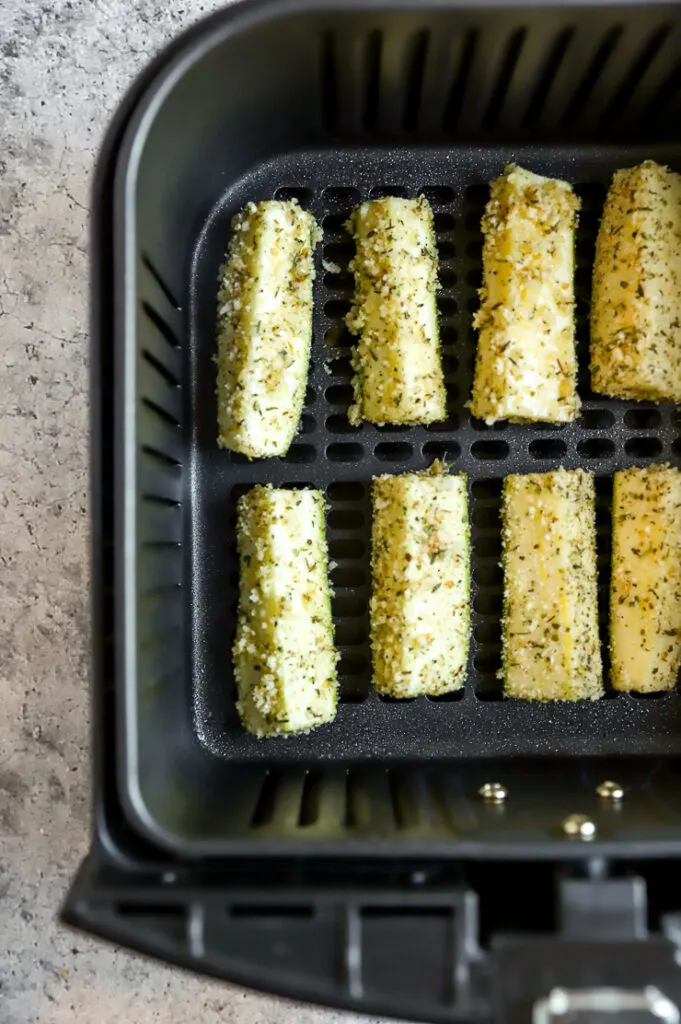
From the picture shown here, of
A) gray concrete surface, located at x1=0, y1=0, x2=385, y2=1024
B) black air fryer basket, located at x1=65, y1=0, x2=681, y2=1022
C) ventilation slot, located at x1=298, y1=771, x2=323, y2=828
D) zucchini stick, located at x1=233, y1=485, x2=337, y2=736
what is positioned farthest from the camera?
gray concrete surface, located at x1=0, y1=0, x2=385, y2=1024

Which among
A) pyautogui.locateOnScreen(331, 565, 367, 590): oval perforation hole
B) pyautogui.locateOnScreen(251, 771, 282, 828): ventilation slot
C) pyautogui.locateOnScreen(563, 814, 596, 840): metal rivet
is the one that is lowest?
pyautogui.locateOnScreen(251, 771, 282, 828): ventilation slot

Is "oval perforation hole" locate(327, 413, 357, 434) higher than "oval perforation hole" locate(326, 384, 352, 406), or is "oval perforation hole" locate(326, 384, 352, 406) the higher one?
"oval perforation hole" locate(326, 384, 352, 406)

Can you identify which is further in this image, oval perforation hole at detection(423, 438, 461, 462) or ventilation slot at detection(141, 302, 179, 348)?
oval perforation hole at detection(423, 438, 461, 462)

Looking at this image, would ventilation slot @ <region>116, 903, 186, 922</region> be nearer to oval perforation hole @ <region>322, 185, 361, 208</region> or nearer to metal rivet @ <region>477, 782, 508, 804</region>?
metal rivet @ <region>477, 782, 508, 804</region>

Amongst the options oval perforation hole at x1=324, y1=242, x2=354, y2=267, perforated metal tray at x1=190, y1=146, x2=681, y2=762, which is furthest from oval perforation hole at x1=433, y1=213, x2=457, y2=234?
oval perforation hole at x1=324, y1=242, x2=354, y2=267

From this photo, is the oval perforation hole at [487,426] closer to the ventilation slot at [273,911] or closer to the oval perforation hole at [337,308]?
the oval perforation hole at [337,308]

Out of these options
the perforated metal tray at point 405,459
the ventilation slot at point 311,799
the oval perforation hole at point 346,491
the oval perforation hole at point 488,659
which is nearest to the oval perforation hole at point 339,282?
the perforated metal tray at point 405,459

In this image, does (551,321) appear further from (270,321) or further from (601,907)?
(601,907)

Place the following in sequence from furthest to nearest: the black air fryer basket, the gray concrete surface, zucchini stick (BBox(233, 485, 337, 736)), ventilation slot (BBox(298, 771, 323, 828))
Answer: the gray concrete surface, zucchini stick (BBox(233, 485, 337, 736)), ventilation slot (BBox(298, 771, 323, 828)), the black air fryer basket
